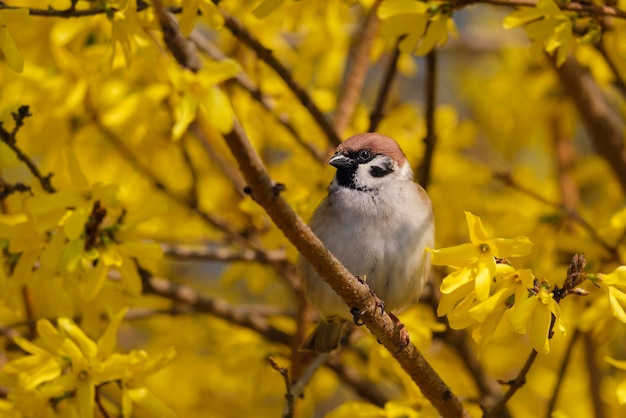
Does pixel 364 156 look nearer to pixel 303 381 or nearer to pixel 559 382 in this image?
pixel 303 381

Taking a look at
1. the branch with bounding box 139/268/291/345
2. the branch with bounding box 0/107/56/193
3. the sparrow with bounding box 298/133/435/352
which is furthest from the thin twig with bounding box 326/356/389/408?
the branch with bounding box 0/107/56/193

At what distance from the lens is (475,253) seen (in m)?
2.88

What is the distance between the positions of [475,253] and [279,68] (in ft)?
5.14

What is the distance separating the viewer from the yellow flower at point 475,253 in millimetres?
2854

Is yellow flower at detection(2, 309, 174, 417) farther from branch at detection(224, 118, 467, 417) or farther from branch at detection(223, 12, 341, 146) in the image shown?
branch at detection(223, 12, 341, 146)

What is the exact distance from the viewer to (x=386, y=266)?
12.6ft

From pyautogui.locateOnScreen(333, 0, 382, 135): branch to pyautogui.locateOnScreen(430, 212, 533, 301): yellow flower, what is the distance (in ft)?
6.44

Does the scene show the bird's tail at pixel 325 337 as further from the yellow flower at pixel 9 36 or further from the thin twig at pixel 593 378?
the yellow flower at pixel 9 36

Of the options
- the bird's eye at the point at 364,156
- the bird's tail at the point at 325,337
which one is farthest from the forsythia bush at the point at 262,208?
the bird's eye at the point at 364,156

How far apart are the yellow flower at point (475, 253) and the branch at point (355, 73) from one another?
1.96m

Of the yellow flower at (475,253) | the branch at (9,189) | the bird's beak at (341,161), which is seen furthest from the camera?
the bird's beak at (341,161)

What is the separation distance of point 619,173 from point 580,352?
112 centimetres

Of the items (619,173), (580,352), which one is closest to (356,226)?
(619,173)

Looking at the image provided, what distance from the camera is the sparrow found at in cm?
384
